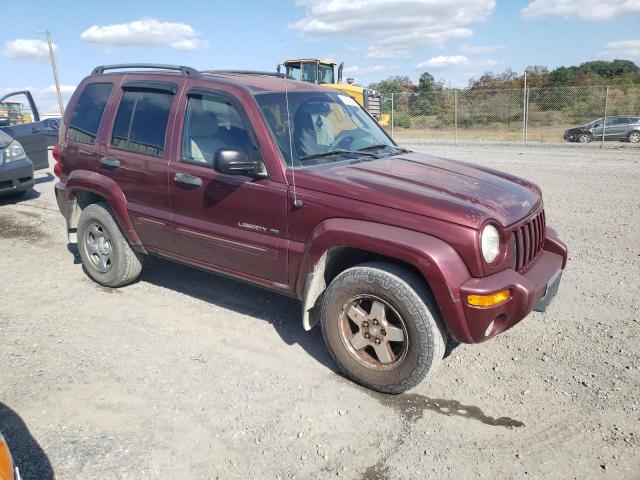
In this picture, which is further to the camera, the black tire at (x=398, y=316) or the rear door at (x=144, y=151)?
the rear door at (x=144, y=151)

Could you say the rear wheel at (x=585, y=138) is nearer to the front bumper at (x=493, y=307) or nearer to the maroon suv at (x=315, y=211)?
the maroon suv at (x=315, y=211)

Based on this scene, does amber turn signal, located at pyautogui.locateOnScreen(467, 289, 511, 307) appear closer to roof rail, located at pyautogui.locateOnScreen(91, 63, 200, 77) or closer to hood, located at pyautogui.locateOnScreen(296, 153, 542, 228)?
hood, located at pyautogui.locateOnScreen(296, 153, 542, 228)

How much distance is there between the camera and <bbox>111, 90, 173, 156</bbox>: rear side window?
15.1ft

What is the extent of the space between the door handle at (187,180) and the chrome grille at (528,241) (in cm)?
234

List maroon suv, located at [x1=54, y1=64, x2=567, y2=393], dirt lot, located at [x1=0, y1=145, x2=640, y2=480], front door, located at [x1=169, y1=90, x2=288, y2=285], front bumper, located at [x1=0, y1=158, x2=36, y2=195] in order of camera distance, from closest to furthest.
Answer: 1. dirt lot, located at [x1=0, y1=145, x2=640, y2=480]
2. maroon suv, located at [x1=54, y1=64, x2=567, y2=393]
3. front door, located at [x1=169, y1=90, x2=288, y2=285]
4. front bumper, located at [x1=0, y1=158, x2=36, y2=195]

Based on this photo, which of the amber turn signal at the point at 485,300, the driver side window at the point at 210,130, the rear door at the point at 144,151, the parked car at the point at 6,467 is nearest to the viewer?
the parked car at the point at 6,467

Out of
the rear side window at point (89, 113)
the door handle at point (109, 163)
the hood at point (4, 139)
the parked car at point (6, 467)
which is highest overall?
the rear side window at point (89, 113)

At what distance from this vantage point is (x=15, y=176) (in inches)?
368

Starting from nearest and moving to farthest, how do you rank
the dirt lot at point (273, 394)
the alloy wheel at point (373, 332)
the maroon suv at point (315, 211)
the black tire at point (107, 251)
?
the dirt lot at point (273, 394) → the maroon suv at point (315, 211) → the alloy wheel at point (373, 332) → the black tire at point (107, 251)

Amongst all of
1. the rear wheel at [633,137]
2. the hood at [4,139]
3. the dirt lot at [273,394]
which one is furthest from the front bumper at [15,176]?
the rear wheel at [633,137]

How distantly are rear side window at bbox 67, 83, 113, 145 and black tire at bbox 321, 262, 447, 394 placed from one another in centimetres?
299

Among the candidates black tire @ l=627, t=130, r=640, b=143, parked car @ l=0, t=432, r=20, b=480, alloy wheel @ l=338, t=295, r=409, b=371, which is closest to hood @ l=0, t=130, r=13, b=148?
alloy wheel @ l=338, t=295, r=409, b=371

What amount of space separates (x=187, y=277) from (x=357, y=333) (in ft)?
8.95

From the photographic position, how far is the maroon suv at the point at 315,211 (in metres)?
3.29
